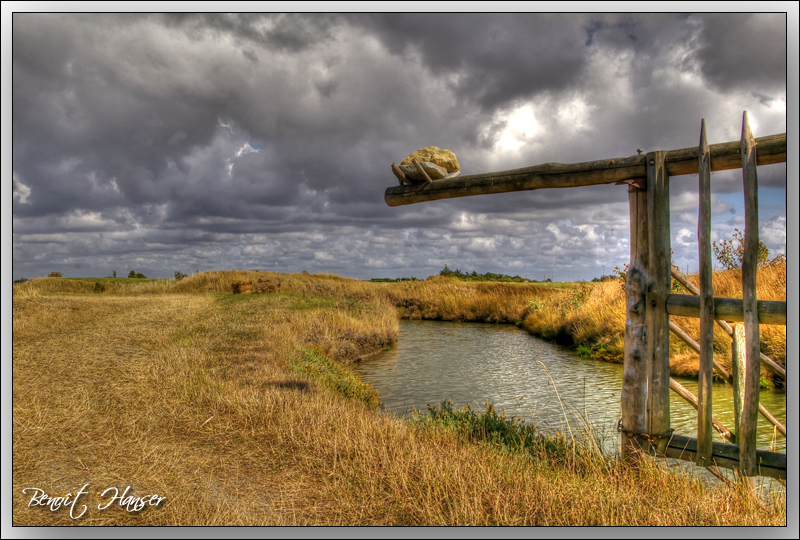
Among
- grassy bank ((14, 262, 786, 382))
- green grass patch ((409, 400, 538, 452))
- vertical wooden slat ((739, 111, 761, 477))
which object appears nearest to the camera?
vertical wooden slat ((739, 111, 761, 477))

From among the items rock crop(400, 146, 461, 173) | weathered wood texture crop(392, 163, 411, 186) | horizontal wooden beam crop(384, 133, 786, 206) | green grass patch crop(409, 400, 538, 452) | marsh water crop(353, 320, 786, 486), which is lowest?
marsh water crop(353, 320, 786, 486)

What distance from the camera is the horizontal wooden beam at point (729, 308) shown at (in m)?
4.04

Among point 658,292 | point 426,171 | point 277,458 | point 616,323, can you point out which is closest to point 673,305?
point 658,292

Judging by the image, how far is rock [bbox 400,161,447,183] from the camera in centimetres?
636

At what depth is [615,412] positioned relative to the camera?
9008mm

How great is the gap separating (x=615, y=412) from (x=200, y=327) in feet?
33.1

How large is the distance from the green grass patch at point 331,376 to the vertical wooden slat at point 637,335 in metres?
4.49

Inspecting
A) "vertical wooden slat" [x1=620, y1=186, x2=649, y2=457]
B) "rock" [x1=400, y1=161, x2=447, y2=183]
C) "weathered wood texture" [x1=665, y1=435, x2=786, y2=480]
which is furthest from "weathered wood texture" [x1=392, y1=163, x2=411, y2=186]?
"weathered wood texture" [x1=665, y1=435, x2=786, y2=480]

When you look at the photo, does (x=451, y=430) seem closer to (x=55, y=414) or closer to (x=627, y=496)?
(x=627, y=496)

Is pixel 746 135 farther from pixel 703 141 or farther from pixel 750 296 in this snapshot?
pixel 750 296

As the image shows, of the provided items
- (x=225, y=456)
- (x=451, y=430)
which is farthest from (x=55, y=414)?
(x=451, y=430)

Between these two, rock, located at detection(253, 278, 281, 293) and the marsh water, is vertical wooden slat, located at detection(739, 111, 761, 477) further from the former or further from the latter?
rock, located at detection(253, 278, 281, 293)

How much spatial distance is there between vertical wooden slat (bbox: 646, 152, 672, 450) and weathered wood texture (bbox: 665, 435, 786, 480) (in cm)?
15
